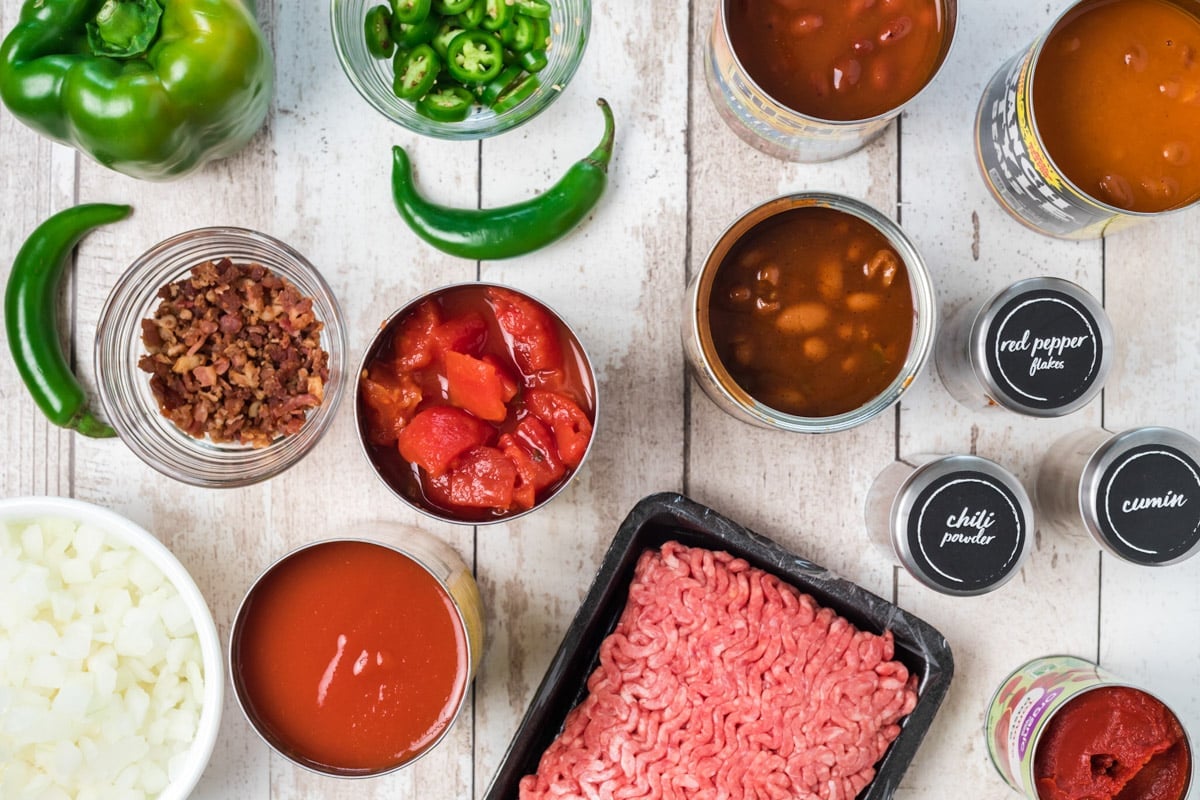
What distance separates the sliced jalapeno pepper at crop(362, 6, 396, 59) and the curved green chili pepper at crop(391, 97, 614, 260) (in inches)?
6.4

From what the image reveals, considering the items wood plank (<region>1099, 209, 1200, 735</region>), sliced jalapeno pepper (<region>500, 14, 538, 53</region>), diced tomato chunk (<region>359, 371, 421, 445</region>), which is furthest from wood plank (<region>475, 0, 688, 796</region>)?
wood plank (<region>1099, 209, 1200, 735</region>)

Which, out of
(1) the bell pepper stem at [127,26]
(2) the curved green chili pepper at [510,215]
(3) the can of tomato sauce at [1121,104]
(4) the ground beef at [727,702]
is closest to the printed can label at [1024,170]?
(3) the can of tomato sauce at [1121,104]

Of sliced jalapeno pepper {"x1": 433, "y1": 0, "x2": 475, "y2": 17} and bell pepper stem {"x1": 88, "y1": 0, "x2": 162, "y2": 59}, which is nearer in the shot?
bell pepper stem {"x1": 88, "y1": 0, "x2": 162, "y2": 59}

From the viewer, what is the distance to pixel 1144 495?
5.31ft

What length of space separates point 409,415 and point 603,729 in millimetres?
584

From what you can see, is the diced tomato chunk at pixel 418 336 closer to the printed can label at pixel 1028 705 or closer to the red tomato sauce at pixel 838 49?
the red tomato sauce at pixel 838 49

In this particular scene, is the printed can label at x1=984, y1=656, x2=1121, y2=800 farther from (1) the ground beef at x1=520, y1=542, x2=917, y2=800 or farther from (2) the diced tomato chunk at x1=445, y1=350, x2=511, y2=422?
(2) the diced tomato chunk at x1=445, y1=350, x2=511, y2=422

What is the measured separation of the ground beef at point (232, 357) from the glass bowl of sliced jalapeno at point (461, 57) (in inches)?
15.1

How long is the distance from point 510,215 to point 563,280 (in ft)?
0.51

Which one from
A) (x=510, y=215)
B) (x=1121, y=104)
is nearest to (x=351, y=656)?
(x=510, y=215)

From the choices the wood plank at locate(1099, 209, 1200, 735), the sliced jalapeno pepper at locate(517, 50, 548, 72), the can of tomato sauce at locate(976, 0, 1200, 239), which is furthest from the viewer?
the wood plank at locate(1099, 209, 1200, 735)

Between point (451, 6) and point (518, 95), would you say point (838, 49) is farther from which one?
point (451, 6)

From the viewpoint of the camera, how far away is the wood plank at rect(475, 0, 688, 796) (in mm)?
1727

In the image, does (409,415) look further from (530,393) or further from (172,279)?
(172,279)
